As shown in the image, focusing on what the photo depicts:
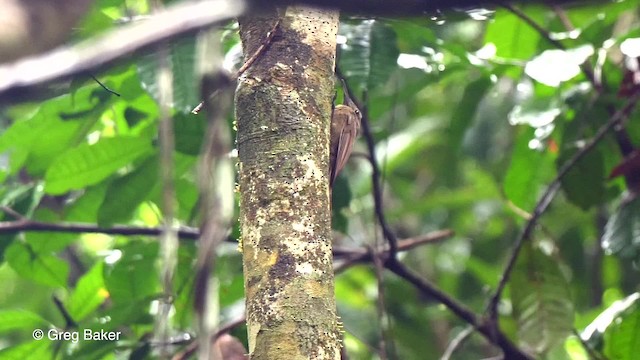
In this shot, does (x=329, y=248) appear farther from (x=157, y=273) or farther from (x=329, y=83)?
(x=157, y=273)

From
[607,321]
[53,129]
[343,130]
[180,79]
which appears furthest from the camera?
[607,321]

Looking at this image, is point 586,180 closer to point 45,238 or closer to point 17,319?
point 45,238

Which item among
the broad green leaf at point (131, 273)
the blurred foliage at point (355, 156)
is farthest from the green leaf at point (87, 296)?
the broad green leaf at point (131, 273)

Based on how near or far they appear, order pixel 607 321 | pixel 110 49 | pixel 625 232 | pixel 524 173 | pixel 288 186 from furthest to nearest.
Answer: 1. pixel 524 173
2. pixel 625 232
3. pixel 607 321
4. pixel 288 186
5. pixel 110 49

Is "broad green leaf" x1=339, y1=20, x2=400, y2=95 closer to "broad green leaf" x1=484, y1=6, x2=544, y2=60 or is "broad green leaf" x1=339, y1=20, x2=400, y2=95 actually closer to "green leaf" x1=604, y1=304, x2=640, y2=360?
"broad green leaf" x1=484, y1=6, x2=544, y2=60

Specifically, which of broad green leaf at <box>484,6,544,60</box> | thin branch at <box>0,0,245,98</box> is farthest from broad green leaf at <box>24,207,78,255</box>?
thin branch at <box>0,0,245,98</box>

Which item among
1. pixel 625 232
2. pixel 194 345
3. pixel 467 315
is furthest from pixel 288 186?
pixel 625 232

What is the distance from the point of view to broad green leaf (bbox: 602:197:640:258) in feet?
9.45

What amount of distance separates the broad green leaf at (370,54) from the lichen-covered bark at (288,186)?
30.1 inches

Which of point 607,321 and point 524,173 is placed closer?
point 607,321

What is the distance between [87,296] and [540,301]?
148cm

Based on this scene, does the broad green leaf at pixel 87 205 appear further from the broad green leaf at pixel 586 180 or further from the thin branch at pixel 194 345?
the broad green leaf at pixel 586 180

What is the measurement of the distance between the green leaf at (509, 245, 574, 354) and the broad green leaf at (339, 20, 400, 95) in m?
0.85

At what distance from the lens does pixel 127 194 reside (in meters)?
2.65
